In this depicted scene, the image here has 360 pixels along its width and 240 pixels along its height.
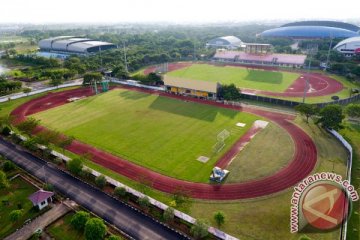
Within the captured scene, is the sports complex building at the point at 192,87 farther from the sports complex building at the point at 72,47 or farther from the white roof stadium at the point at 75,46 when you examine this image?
the white roof stadium at the point at 75,46

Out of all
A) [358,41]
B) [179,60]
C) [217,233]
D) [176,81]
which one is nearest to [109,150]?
[217,233]

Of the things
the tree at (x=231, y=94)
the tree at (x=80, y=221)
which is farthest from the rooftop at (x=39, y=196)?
the tree at (x=231, y=94)

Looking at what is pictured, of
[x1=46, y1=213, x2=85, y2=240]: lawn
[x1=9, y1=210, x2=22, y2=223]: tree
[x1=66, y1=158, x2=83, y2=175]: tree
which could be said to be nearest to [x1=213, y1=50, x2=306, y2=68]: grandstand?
[x1=66, y1=158, x2=83, y2=175]: tree

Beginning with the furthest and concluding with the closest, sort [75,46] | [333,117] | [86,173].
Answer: [75,46]
[333,117]
[86,173]

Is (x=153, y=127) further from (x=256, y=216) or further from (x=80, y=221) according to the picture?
(x=256, y=216)

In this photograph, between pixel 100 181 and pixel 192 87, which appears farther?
pixel 192 87

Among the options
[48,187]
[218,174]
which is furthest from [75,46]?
[218,174]
